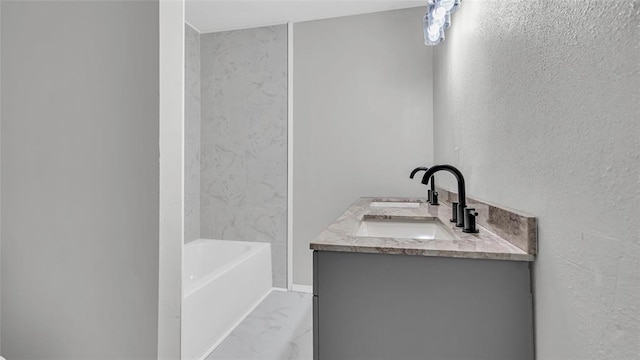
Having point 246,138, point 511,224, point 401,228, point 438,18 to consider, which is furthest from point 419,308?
point 246,138

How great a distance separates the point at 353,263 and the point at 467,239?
386mm

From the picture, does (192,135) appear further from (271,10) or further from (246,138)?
(271,10)

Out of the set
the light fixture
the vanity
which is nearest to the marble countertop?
the vanity

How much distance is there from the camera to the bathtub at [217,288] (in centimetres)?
194

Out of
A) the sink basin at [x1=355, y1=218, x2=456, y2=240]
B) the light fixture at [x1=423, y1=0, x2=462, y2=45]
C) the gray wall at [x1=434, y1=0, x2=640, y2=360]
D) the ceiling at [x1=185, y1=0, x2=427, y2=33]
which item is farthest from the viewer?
the ceiling at [x1=185, y1=0, x2=427, y2=33]

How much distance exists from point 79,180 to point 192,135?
7.27 feet

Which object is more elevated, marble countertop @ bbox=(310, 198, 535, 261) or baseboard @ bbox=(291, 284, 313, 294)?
marble countertop @ bbox=(310, 198, 535, 261)

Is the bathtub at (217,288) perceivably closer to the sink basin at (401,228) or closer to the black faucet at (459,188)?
the sink basin at (401,228)

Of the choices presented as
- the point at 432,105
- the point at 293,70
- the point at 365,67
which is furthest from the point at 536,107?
the point at 293,70

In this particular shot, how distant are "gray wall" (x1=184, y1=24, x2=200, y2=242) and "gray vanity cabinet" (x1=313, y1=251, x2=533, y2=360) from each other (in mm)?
2533

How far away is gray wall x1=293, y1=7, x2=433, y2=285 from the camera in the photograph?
2902 millimetres

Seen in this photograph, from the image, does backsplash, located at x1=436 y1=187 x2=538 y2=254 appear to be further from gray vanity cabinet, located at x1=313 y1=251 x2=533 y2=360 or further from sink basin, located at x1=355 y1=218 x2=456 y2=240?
sink basin, located at x1=355 y1=218 x2=456 y2=240

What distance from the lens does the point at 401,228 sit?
160 cm

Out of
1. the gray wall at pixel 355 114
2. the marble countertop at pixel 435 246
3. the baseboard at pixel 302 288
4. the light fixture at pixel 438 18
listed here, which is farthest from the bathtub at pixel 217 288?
the light fixture at pixel 438 18
